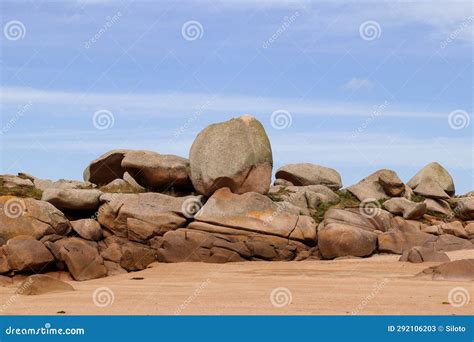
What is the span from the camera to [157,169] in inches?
1122

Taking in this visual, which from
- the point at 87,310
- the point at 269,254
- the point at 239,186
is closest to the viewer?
the point at 87,310

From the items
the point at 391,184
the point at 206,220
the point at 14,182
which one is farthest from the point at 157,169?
the point at 391,184

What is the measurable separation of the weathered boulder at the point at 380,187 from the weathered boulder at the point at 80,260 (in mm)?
12748

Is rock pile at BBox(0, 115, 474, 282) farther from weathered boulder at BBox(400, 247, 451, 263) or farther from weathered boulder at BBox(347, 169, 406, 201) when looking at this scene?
weathered boulder at BBox(347, 169, 406, 201)

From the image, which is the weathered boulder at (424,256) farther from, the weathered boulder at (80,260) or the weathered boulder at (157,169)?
the weathered boulder at (80,260)

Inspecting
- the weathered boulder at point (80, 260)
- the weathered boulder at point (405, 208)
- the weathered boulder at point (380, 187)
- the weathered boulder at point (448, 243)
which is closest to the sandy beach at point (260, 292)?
the weathered boulder at point (80, 260)

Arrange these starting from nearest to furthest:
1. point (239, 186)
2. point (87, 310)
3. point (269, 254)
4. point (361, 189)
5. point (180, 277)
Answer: point (87, 310) < point (180, 277) < point (269, 254) < point (239, 186) < point (361, 189)

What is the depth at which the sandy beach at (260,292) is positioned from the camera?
14320 millimetres

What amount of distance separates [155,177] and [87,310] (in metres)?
14.3

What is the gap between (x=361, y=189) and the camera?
31828 millimetres

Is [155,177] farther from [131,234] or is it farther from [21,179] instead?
[21,179]

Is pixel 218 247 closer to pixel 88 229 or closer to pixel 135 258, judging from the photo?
pixel 135 258

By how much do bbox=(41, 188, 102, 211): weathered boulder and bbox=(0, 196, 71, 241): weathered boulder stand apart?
840mm

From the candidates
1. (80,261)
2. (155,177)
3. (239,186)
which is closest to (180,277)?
(80,261)
